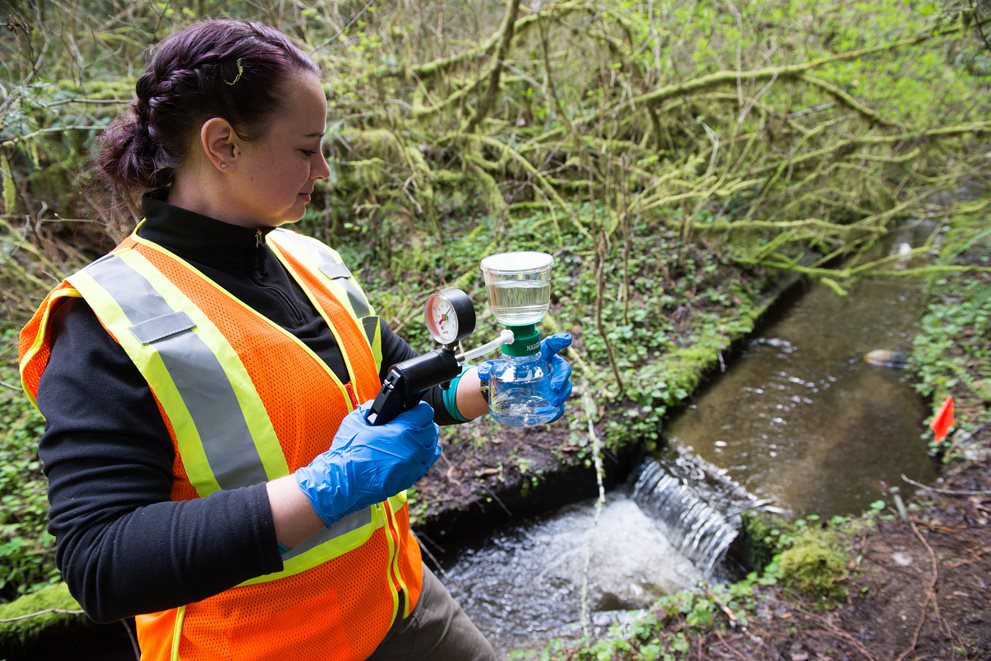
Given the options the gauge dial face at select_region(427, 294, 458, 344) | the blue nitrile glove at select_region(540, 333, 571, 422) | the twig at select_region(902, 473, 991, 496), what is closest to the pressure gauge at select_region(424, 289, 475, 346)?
the gauge dial face at select_region(427, 294, 458, 344)

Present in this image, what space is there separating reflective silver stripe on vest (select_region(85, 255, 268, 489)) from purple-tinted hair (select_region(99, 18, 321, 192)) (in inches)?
9.7

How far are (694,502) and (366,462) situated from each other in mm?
3250

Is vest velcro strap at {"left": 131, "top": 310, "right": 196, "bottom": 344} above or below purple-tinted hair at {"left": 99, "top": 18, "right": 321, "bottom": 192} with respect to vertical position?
below

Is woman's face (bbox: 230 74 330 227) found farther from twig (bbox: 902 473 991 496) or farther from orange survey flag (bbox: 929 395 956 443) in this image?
orange survey flag (bbox: 929 395 956 443)

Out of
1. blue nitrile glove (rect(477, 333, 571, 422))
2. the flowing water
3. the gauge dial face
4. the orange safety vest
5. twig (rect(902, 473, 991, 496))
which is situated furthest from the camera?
the flowing water

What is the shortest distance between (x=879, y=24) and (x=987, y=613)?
18.2ft

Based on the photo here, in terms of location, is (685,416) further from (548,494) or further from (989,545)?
(989,545)

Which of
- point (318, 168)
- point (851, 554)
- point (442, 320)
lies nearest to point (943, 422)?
point (851, 554)

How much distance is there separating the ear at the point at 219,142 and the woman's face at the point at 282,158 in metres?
0.02

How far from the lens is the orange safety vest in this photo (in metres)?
1.07

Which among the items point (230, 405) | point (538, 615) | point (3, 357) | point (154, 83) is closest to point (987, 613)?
point (538, 615)

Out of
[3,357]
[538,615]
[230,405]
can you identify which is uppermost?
[230,405]

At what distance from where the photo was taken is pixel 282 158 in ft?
4.01

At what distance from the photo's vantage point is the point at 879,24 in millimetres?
5629
